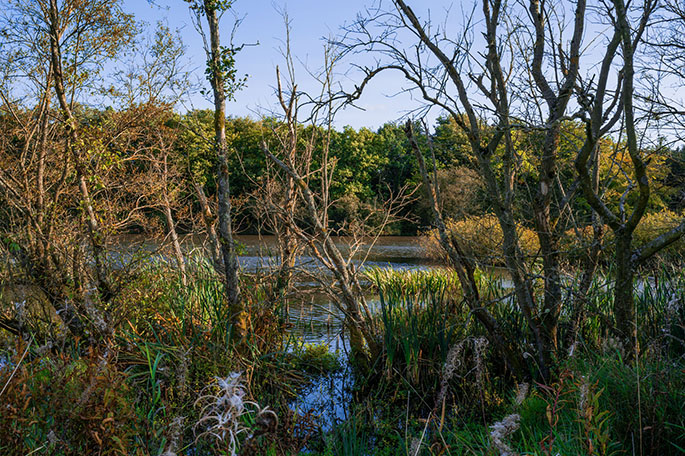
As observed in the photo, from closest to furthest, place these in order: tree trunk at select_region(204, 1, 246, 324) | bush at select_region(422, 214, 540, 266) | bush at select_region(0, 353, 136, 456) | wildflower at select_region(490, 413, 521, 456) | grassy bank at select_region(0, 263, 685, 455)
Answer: wildflower at select_region(490, 413, 521, 456), bush at select_region(0, 353, 136, 456), grassy bank at select_region(0, 263, 685, 455), bush at select_region(422, 214, 540, 266), tree trunk at select_region(204, 1, 246, 324)

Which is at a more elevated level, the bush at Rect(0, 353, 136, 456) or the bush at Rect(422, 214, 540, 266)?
the bush at Rect(422, 214, 540, 266)

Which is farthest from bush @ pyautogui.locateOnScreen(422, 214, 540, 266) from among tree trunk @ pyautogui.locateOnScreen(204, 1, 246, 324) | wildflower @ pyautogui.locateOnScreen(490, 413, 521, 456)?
wildflower @ pyautogui.locateOnScreen(490, 413, 521, 456)

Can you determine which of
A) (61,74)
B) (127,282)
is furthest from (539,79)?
(61,74)

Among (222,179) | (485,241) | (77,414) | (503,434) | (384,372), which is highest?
(222,179)

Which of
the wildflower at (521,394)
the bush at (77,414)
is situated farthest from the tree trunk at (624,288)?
the bush at (77,414)

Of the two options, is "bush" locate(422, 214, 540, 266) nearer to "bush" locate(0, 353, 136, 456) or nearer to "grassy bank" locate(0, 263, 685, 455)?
"grassy bank" locate(0, 263, 685, 455)

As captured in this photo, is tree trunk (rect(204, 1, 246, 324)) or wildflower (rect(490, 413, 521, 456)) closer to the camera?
wildflower (rect(490, 413, 521, 456))

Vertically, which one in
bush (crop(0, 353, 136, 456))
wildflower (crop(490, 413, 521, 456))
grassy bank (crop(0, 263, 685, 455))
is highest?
wildflower (crop(490, 413, 521, 456))

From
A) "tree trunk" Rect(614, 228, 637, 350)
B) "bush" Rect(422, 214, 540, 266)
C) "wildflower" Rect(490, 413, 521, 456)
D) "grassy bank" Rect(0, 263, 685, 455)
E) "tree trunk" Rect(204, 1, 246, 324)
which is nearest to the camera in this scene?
"wildflower" Rect(490, 413, 521, 456)

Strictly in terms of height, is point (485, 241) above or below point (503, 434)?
above

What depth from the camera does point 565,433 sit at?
2.84 metres

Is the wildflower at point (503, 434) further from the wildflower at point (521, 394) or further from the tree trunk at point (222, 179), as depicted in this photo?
the tree trunk at point (222, 179)

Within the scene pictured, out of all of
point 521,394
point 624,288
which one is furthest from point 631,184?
point 521,394

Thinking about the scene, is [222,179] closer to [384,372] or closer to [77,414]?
[384,372]
